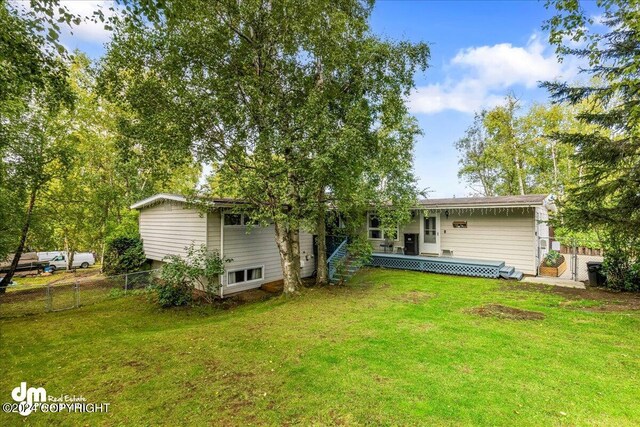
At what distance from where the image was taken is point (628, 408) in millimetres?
3523

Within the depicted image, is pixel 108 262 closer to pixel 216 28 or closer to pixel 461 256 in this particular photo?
pixel 216 28

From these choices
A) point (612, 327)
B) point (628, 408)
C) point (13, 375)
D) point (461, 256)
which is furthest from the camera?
point (461, 256)

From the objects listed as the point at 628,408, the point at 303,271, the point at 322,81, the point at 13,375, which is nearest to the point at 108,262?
the point at 303,271

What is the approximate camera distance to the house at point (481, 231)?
12.5m

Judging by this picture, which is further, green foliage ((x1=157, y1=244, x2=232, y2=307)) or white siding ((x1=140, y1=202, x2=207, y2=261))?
white siding ((x1=140, y1=202, x2=207, y2=261))

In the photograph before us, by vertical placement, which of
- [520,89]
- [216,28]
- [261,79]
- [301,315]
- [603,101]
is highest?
[520,89]

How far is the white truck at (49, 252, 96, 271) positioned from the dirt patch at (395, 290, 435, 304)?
26.7 m

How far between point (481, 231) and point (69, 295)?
17.8 metres

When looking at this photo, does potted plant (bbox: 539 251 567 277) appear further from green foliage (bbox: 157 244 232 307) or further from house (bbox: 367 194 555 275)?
green foliage (bbox: 157 244 232 307)

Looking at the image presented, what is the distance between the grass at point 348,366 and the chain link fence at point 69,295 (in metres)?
1.53

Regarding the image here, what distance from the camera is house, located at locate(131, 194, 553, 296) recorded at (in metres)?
10.9

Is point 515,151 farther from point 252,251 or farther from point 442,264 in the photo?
point 252,251

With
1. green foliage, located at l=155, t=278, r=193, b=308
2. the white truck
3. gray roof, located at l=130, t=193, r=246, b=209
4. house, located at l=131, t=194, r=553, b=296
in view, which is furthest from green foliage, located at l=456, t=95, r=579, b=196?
the white truck

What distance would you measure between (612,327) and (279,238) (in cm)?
869
